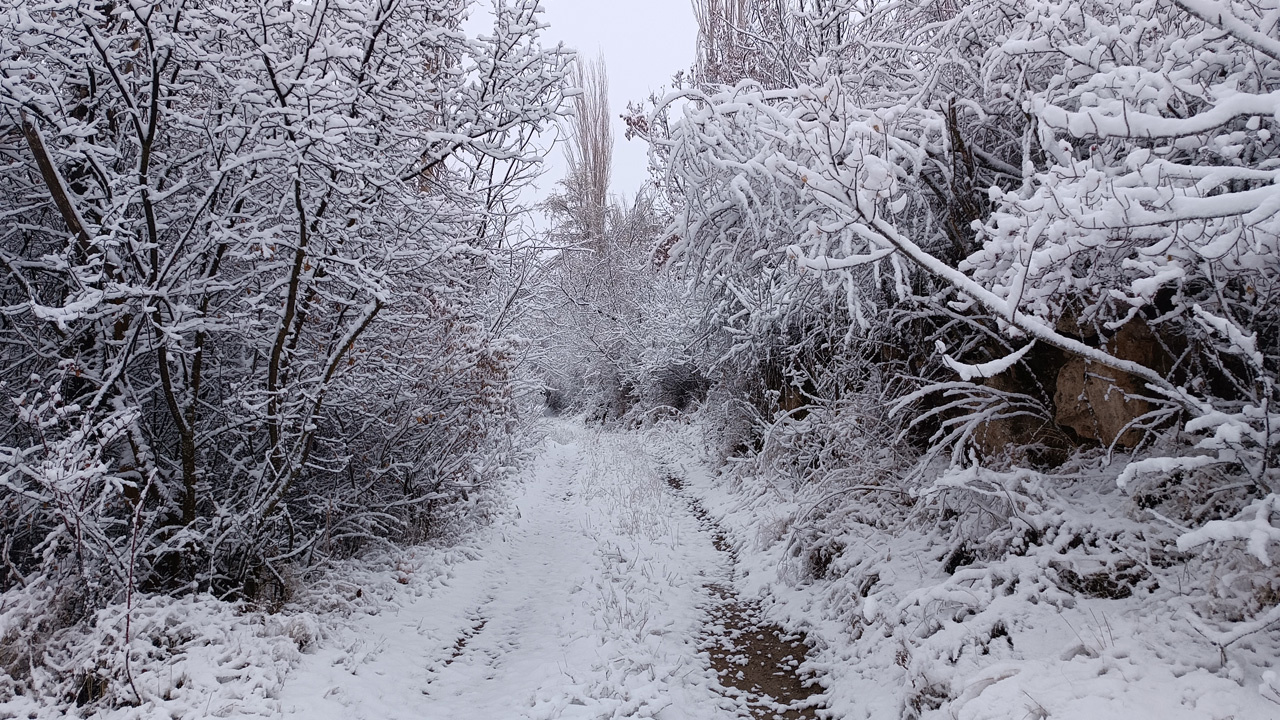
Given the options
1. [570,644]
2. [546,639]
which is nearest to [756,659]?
[570,644]

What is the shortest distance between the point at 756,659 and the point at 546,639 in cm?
172

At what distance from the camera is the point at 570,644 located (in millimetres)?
5000

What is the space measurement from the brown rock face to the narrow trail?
2679mm

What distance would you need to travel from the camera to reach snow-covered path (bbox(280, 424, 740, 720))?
4.18 meters

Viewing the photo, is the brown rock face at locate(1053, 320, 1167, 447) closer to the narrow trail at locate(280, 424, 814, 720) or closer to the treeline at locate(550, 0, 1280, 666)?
the treeline at locate(550, 0, 1280, 666)

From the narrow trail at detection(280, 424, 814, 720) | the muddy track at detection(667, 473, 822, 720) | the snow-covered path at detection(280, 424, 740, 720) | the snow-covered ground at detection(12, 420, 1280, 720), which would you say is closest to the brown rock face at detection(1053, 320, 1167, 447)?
the snow-covered ground at detection(12, 420, 1280, 720)

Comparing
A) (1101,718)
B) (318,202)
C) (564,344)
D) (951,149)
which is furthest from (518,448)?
(564,344)

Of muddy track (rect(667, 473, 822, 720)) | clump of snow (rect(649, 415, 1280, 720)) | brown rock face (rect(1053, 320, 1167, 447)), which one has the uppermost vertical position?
brown rock face (rect(1053, 320, 1167, 447))

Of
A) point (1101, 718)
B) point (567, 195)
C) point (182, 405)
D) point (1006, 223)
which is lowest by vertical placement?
point (1101, 718)

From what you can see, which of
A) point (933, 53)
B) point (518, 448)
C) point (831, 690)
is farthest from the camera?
point (518, 448)

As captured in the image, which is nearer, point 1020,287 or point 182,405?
point 1020,287

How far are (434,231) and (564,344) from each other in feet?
65.8

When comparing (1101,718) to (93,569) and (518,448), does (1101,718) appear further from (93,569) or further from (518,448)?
(518,448)

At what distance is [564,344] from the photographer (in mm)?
25391
